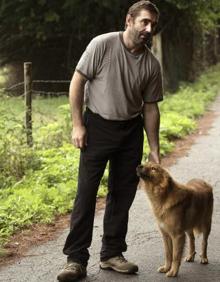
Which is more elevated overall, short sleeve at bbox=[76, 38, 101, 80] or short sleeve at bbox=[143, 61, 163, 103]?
short sleeve at bbox=[76, 38, 101, 80]

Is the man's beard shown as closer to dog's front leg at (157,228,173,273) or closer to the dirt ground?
dog's front leg at (157,228,173,273)

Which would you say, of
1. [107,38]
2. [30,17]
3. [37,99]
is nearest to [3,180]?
[107,38]

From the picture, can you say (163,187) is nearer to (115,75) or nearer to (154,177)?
(154,177)

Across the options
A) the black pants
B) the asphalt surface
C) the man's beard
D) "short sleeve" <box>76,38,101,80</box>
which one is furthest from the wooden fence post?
the man's beard

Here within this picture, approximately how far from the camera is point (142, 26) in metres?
5.44

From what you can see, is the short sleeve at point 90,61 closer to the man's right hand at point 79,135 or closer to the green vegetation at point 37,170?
the man's right hand at point 79,135

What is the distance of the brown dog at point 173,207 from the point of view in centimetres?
563

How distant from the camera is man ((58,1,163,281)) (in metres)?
5.51

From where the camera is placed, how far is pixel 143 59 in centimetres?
562

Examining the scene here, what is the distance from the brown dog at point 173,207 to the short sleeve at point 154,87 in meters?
0.64

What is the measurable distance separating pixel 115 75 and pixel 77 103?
42cm

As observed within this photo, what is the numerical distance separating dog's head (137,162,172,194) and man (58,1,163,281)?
328mm

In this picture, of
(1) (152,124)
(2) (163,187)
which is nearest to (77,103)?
(1) (152,124)

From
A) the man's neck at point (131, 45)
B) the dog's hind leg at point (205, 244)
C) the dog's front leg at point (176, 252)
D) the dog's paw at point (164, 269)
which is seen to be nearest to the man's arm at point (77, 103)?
the man's neck at point (131, 45)
